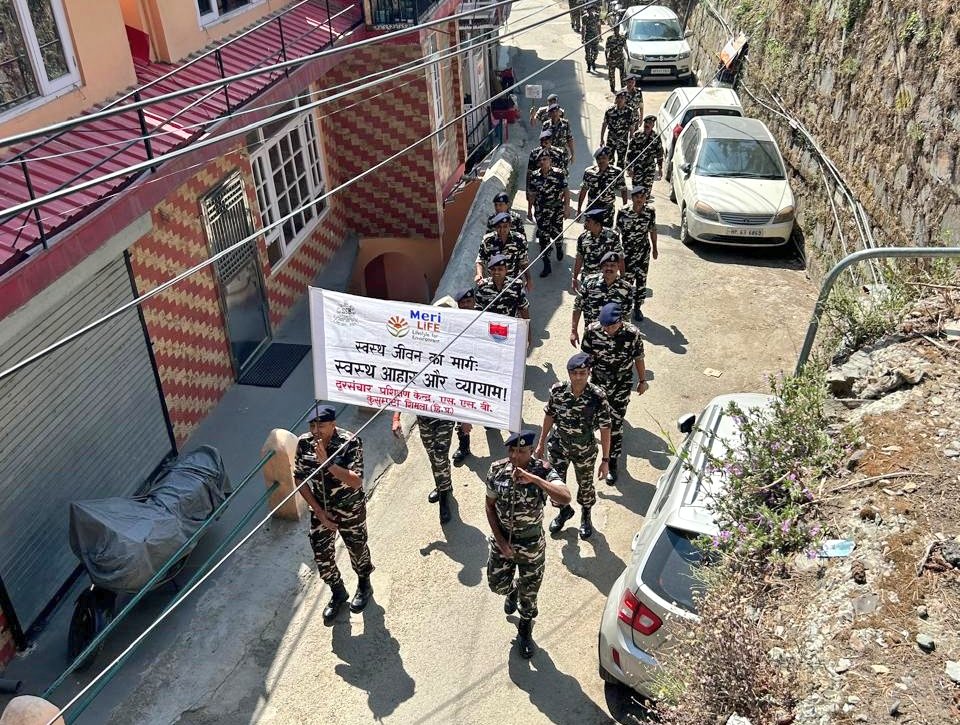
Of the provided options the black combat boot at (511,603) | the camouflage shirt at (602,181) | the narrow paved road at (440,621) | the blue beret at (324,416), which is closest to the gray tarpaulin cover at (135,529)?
the narrow paved road at (440,621)

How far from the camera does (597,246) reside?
9844 mm

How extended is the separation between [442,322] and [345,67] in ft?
25.2

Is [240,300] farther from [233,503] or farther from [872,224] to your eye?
[872,224]

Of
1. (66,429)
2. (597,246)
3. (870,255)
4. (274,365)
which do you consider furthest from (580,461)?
(274,365)

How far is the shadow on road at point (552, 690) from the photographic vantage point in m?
6.22

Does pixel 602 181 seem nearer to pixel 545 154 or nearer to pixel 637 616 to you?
pixel 545 154

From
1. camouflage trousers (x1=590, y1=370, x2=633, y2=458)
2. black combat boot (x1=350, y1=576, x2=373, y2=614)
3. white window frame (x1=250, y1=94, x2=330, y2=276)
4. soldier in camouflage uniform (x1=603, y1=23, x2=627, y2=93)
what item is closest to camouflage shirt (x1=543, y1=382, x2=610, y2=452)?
camouflage trousers (x1=590, y1=370, x2=633, y2=458)

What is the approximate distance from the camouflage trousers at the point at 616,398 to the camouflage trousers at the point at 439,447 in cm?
148

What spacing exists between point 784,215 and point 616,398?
21.0 ft

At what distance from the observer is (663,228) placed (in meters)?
14.5

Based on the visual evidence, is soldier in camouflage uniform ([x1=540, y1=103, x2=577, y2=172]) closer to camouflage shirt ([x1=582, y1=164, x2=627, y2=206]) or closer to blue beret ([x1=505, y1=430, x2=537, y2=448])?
camouflage shirt ([x1=582, y1=164, x2=627, y2=206])

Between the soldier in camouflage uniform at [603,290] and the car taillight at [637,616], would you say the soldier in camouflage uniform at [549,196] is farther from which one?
the car taillight at [637,616]

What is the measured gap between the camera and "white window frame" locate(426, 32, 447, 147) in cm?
1407

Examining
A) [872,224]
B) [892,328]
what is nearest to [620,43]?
[872,224]
